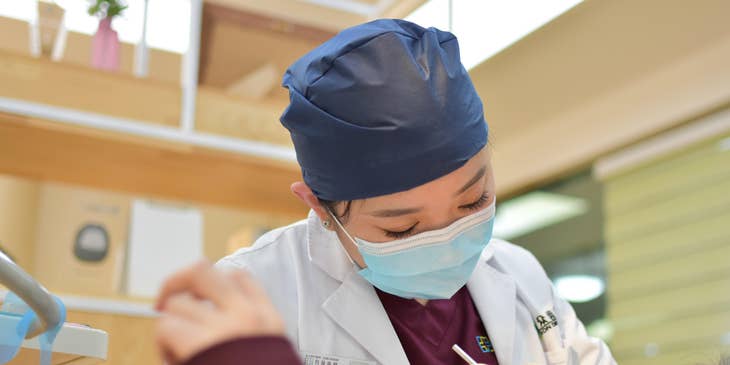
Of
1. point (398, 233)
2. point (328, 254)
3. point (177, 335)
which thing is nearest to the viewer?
point (177, 335)

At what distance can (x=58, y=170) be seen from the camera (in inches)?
113

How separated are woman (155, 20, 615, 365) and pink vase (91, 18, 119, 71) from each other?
1723mm

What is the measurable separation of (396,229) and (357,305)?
0.50ft

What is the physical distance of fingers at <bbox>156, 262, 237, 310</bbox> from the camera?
516mm

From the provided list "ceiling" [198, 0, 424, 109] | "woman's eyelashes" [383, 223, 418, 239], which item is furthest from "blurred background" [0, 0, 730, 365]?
"woman's eyelashes" [383, 223, 418, 239]

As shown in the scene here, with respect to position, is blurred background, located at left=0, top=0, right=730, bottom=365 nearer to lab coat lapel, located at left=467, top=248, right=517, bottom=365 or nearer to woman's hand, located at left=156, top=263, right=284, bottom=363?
lab coat lapel, located at left=467, top=248, right=517, bottom=365

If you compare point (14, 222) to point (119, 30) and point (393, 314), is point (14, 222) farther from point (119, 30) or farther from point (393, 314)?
point (393, 314)

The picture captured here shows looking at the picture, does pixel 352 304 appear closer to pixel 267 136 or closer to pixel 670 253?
pixel 267 136

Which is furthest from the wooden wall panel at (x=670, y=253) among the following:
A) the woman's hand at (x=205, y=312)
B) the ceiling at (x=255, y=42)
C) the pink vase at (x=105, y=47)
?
the woman's hand at (x=205, y=312)

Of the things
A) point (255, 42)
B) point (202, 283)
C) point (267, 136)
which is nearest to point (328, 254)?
point (202, 283)

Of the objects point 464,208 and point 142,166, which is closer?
point 464,208

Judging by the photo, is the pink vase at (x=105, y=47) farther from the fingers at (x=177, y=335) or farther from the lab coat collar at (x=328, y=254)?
the fingers at (x=177, y=335)

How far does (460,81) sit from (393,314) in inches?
15.1

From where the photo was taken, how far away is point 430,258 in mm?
1210
